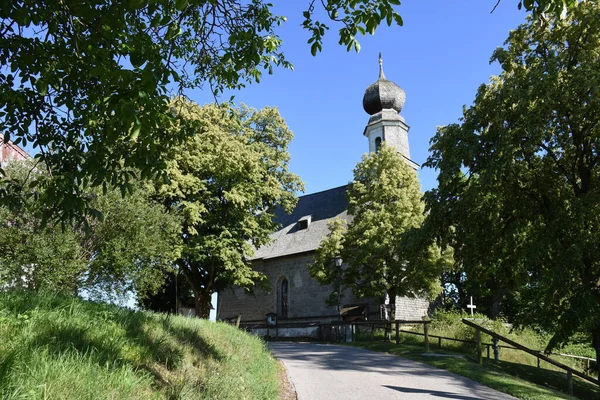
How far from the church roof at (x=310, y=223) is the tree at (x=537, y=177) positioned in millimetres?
18170

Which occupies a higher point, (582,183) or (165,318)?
(582,183)

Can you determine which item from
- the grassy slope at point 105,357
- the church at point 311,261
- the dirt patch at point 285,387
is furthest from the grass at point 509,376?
the church at point 311,261

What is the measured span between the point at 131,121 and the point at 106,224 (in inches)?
530

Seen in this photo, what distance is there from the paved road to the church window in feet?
71.9

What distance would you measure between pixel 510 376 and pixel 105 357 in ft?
32.5

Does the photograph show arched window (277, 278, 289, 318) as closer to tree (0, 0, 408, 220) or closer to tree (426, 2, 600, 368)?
tree (426, 2, 600, 368)

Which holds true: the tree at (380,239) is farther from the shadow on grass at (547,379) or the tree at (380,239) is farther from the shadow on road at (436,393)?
the shadow on road at (436,393)

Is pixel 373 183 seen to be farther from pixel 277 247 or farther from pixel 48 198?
pixel 48 198

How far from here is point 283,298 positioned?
117ft

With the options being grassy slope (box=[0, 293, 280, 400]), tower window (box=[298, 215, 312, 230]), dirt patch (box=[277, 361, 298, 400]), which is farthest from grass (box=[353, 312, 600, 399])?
tower window (box=[298, 215, 312, 230])

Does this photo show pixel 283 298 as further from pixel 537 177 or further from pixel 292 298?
pixel 537 177

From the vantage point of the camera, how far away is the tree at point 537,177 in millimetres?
12250

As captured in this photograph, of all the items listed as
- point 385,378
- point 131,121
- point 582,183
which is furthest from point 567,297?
point 131,121

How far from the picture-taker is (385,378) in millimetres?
10062
